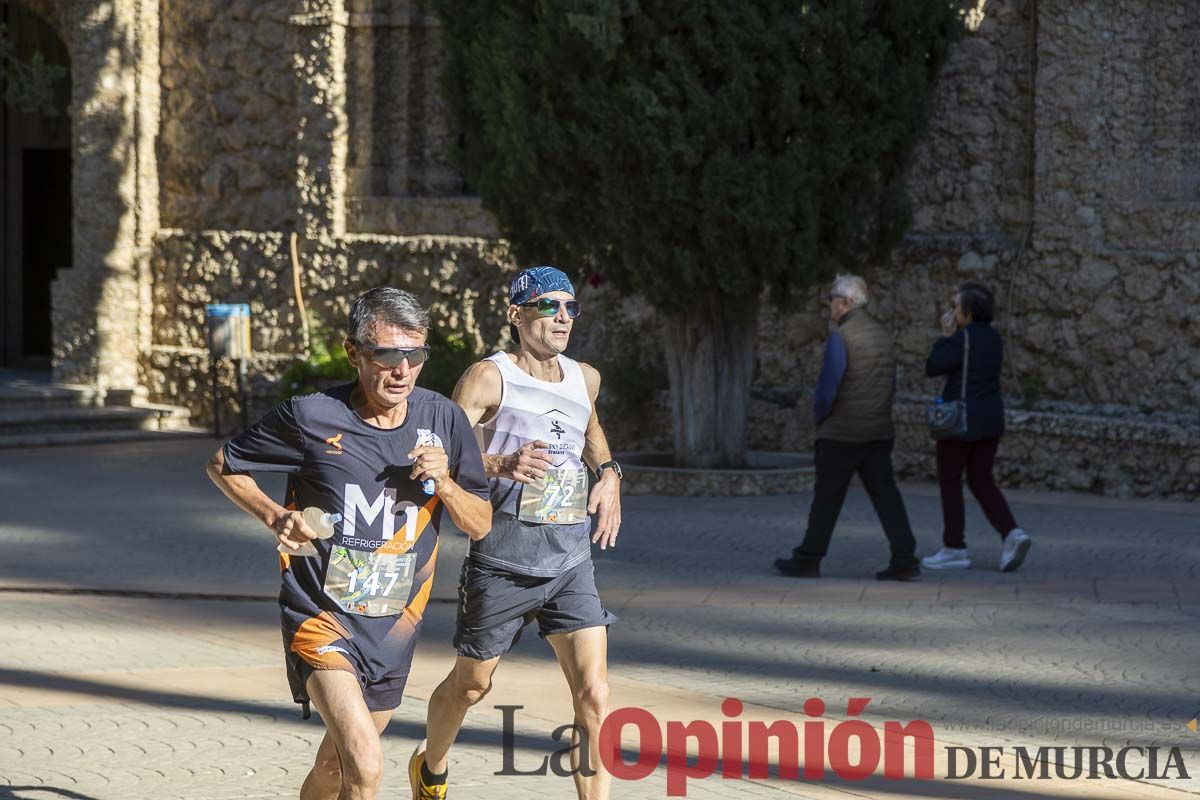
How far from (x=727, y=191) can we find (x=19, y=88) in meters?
9.12

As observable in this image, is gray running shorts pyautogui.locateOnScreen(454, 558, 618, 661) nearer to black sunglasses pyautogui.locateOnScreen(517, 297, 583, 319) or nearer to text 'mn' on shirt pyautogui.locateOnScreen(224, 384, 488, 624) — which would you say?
text 'mn' on shirt pyautogui.locateOnScreen(224, 384, 488, 624)

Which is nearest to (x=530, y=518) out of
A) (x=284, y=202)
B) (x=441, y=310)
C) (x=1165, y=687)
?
(x=1165, y=687)

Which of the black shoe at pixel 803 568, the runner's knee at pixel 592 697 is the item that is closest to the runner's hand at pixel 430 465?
the runner's knee at pixel 592 697

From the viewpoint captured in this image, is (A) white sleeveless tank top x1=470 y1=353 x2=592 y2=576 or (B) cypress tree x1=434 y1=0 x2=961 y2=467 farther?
(B) cypress tree x1=434 y1=0 x2=961 y2=467

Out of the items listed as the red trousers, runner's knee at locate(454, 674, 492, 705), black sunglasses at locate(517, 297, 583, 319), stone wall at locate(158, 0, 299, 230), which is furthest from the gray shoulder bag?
stone wall at locate(158, 0, 299, 230)

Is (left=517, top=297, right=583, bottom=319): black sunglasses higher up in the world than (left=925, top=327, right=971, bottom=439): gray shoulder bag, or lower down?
higher up

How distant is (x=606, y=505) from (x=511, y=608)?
421 mm

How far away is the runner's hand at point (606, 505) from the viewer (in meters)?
5.51

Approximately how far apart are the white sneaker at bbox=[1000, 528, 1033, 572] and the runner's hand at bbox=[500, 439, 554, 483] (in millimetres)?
5530

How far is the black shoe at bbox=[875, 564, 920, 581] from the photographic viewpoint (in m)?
10.1

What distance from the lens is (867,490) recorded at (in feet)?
33.0

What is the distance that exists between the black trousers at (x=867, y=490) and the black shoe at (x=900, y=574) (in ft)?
0.06

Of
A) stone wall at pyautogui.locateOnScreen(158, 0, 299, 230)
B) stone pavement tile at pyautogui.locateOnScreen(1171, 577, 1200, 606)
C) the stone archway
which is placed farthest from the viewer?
the stone archway

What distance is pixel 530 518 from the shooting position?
5.53 metres
